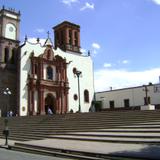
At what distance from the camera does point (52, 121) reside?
2978 cm

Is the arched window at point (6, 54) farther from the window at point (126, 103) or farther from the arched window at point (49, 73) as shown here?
the window at point (126, 103)

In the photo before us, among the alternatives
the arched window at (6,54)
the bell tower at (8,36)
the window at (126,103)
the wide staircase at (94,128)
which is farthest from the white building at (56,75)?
the wide staircase at (94,128)

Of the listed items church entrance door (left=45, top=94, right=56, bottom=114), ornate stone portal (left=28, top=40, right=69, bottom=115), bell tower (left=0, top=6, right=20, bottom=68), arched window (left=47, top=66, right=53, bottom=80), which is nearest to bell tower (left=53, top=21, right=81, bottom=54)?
ornate stone portal (left=28, top=40, right=69, bottom=115)

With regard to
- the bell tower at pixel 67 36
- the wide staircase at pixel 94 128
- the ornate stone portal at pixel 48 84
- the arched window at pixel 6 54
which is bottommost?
the wide staircase at pixel 94 128

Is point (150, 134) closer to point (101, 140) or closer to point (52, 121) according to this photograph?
point (101, 140)

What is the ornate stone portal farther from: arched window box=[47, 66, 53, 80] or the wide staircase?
the wide staircase

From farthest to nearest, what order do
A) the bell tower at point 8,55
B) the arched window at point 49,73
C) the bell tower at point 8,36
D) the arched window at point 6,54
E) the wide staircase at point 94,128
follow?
the arched window at point 49,73 → the arched window at point 6,54 → the bell tower at point 8,36 → the bell tower at point 8,55 → the wide staircase at point 94,128

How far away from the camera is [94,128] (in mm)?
23328

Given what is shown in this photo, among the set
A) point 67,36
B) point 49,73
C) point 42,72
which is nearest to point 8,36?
point 42,72

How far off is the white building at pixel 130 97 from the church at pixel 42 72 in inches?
113

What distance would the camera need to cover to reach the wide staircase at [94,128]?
1746 centimetres

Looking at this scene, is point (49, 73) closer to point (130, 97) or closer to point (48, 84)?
point (48, 84)

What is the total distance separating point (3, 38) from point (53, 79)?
9.47m

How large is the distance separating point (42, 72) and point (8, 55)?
5.39 metres
